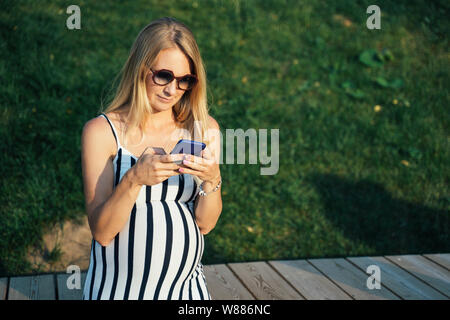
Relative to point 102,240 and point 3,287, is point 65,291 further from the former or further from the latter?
point 102,240

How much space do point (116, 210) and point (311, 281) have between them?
1761 millimetres

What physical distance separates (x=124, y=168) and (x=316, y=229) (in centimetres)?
268

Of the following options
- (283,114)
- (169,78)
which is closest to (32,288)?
(169,78)

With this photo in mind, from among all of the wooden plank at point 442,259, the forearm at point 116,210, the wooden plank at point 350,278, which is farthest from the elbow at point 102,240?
the wooden plank at point 442,259

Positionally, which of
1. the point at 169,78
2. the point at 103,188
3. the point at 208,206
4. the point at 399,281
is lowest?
the point at 399,281

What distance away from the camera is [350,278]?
10.6 feet

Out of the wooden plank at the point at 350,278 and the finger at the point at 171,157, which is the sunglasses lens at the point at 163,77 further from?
the wooden plank at the point at 350,278

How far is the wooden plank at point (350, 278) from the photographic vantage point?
302cm

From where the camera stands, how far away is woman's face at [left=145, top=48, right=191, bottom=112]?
7.03ft

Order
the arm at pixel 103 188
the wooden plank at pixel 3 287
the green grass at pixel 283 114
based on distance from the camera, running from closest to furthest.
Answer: the arm at pixel 103 188 < the wooden plank at pixel 3 287 < the green grass at pixel 283 114

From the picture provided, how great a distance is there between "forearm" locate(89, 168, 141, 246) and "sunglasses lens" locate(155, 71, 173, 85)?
48cm

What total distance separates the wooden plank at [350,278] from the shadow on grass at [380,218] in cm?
94

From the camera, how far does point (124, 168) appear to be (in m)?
2.15

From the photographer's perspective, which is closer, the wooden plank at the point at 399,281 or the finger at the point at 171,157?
the finger at the point at 171,157
